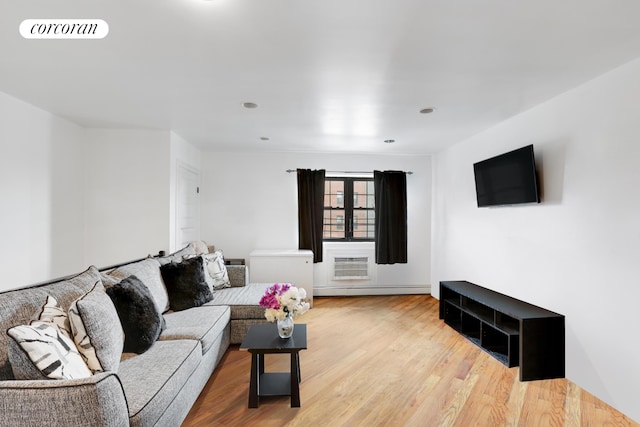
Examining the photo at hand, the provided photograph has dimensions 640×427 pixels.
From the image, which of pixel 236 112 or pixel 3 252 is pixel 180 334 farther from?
pixel 236 112

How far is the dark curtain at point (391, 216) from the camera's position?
5199 mm

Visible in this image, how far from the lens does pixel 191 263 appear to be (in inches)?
122

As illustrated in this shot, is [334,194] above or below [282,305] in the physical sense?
above

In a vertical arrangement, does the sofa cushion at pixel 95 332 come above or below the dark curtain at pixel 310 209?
below

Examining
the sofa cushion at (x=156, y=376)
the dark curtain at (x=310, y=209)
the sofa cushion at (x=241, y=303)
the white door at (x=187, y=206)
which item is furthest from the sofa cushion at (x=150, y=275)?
the dark curtain at (x=310, y=209)

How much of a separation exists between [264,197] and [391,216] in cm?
211

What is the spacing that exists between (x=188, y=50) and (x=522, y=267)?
11.4 ft

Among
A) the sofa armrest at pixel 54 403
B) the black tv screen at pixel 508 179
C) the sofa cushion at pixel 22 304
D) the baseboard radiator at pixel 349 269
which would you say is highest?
the black tv screen at pixel 508 179

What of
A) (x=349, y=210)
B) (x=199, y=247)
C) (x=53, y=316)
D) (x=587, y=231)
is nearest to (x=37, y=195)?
(x=199, y=247)

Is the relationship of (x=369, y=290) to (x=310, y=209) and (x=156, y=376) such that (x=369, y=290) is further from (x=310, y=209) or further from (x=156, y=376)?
(x=156, y=376)

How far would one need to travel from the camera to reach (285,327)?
229 cm

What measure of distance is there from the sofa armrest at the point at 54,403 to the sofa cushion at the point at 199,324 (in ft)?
3.63

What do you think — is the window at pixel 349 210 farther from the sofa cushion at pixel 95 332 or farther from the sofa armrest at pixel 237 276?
the sofa cushion at pixel 95 332

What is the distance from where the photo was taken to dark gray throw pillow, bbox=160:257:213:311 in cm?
292
